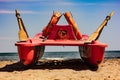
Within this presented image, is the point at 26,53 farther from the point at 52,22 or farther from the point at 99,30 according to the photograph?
the point at 99,30

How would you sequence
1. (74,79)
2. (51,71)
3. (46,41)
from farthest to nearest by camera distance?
(46,41) < (51,71) < (74,79)

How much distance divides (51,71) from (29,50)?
1100 mm

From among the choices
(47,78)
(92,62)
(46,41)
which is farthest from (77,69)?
(47,78)

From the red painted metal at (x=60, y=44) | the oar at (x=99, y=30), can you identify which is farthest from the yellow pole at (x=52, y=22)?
the oar at (x=99, y=30)

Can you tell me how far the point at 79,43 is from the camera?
533 inches

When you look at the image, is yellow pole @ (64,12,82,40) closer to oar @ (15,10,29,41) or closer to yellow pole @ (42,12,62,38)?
yellow pole @ (42,12,62,38)

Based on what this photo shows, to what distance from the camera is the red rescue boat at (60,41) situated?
519 inches

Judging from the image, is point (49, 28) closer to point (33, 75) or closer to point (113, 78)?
point (33, 75)

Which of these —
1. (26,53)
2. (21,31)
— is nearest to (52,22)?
(21,31)

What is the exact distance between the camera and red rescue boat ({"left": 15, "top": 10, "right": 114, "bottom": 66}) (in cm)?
1318

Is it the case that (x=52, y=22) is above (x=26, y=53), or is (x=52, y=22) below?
above

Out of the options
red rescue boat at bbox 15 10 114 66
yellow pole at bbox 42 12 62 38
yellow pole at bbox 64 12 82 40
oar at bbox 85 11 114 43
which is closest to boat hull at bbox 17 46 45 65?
red rescue boat at bbox 15 10 114 66

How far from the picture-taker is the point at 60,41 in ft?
46.6

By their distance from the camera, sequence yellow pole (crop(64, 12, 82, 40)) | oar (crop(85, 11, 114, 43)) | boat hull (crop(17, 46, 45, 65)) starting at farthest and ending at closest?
yellow pole (crop(64, 12, 82, 40)) < oar (crop(85, 11, 114, 43)) < boat hull (crop(17, 46, 45, 65))
